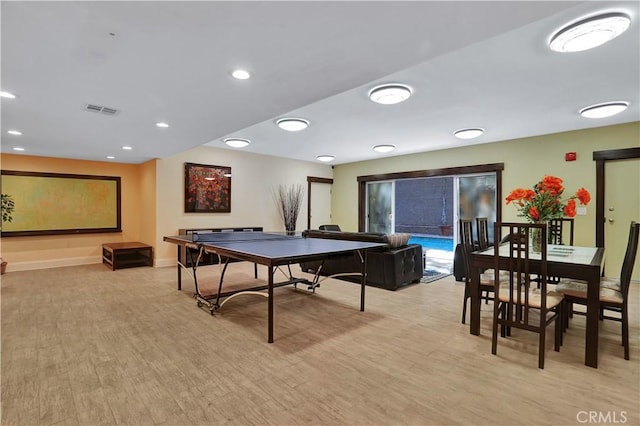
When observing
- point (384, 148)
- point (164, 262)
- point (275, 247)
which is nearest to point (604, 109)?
point (384, 148)

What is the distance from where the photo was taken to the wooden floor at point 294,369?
174cm

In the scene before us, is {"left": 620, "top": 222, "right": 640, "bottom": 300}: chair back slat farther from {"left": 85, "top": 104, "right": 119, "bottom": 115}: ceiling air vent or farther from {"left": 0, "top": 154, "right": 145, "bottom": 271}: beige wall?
{"left": 0, "top": 154, "right": 145, "bottom": 271}: beige wall

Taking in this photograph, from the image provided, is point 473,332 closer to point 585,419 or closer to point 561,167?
point 585,419

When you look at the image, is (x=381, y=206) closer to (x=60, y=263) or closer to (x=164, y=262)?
(x=164, y=262)

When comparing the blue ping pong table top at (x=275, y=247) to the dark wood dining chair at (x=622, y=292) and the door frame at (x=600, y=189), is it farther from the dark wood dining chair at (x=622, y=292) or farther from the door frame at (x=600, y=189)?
the door frame at (x=600, y=189)

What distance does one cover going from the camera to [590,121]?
4617 millimetres

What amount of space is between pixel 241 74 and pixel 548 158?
5503 mm

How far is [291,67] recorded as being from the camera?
2.26 metres

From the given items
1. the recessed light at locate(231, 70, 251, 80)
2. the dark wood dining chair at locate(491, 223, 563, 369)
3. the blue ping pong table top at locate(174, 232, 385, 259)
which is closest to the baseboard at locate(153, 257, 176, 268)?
the blue ping pong table top at locate(174, 232, 385, 259)

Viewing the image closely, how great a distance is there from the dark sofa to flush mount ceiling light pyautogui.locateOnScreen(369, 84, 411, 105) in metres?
1.84

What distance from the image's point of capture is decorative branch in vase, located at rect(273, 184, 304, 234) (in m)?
Result: 7.88

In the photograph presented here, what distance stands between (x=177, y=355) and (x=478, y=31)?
3.04 meters

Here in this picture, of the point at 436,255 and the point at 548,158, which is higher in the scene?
the point at 548,158

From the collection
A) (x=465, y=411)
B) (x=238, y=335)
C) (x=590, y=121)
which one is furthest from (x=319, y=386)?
(x=590, y=121)
